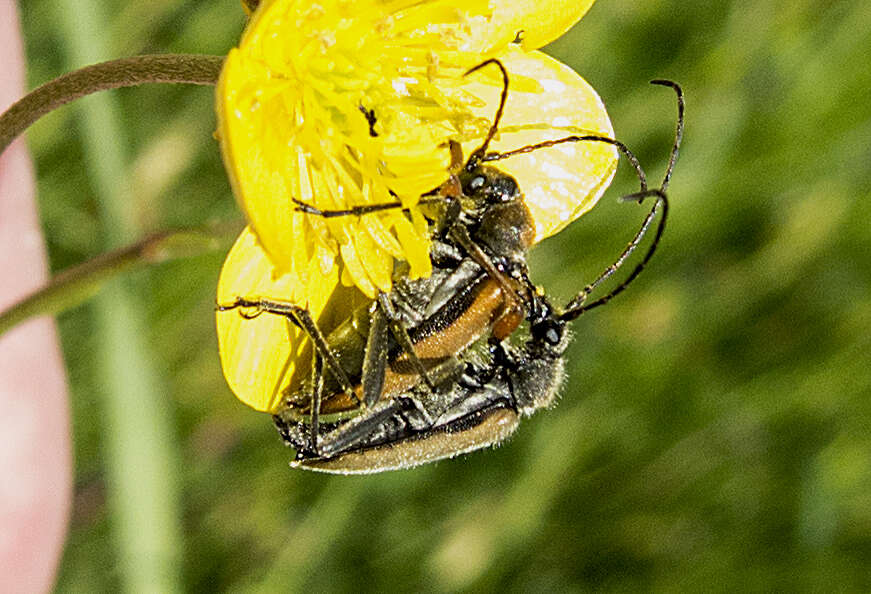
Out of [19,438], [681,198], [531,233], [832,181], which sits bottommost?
[832,181]

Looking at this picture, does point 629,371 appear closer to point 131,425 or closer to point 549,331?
point 549,331

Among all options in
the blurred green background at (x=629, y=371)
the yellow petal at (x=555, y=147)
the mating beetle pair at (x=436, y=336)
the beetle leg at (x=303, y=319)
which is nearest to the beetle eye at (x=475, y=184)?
the mating beetle pair at (x=436, y=336)

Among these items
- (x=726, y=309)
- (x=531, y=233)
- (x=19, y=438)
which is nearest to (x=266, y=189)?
(x=531, y=233)

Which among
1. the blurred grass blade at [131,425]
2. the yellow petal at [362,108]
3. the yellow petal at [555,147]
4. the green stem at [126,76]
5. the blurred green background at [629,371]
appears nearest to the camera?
the green stem at [126,76]

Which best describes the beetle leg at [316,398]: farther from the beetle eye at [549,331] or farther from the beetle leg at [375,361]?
the beetle eye at [549,331]

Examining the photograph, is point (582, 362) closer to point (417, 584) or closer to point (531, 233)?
point (417, 584)
